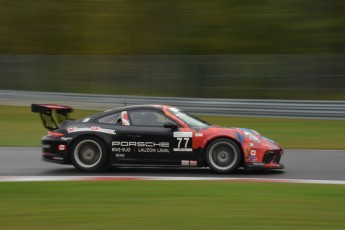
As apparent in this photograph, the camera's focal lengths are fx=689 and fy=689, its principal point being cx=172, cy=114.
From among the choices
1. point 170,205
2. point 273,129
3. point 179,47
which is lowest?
point 170,205

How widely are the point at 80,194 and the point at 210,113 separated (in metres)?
14.8

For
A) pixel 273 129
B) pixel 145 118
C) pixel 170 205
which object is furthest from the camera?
pixel 273 129

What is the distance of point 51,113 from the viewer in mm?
11961

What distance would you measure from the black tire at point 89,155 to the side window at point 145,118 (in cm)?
68

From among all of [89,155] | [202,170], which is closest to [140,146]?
[89,155]

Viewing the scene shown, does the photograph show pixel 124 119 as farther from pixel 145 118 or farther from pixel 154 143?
pixel 154 143

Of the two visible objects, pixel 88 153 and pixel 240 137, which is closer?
pixel 240 137

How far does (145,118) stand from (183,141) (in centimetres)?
78

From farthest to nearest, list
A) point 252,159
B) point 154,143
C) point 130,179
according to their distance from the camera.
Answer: point 154,143
point 252,159
point 130,179

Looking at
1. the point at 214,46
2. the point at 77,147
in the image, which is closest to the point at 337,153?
the point at 77,147

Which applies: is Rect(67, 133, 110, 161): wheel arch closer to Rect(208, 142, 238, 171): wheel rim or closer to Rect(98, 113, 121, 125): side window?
Rect(98, 113, 121, 125): side window

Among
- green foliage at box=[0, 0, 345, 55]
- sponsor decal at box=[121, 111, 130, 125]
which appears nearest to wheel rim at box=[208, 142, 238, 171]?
sponsor decal at box=[121, 111, 130, 125]

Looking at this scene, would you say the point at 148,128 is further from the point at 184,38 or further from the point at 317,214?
the point at 184,38

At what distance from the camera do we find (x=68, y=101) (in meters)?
26.4
